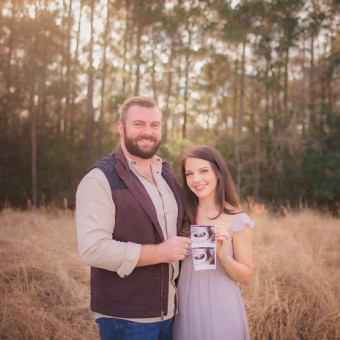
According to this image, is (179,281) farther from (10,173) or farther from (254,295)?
(10,173)

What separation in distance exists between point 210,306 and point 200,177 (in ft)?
3.00

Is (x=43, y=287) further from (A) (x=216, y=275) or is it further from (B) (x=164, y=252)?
(B) (x=164, y=252)

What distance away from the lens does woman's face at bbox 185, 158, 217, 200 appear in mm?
2428

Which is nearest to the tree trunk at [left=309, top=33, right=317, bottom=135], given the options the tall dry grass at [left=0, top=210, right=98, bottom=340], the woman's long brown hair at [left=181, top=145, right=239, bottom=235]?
the tall dry grass at [left=0, top=210, right=98, bottom=340]

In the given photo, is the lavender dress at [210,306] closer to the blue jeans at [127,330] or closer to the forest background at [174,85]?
the blue jeans at [127,330]

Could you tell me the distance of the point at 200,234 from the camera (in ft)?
6.55

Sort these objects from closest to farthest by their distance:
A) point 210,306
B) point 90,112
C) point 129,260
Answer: point 129,260, point 210,306, point 90,112

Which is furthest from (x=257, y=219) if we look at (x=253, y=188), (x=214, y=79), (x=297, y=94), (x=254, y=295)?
(x=214, y=79)

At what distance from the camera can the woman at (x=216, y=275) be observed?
7.26 feet

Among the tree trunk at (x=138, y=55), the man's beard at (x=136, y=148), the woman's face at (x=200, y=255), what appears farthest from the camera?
the tree trunk at (x=138, y=55)

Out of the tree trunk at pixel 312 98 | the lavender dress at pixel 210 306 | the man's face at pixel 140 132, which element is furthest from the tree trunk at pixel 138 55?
the lavender dress at pixel 210 306

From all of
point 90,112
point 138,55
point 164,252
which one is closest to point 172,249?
point 164,252

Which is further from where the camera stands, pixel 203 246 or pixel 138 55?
pixel 138 55

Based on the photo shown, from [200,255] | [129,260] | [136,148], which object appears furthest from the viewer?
[136,148]
